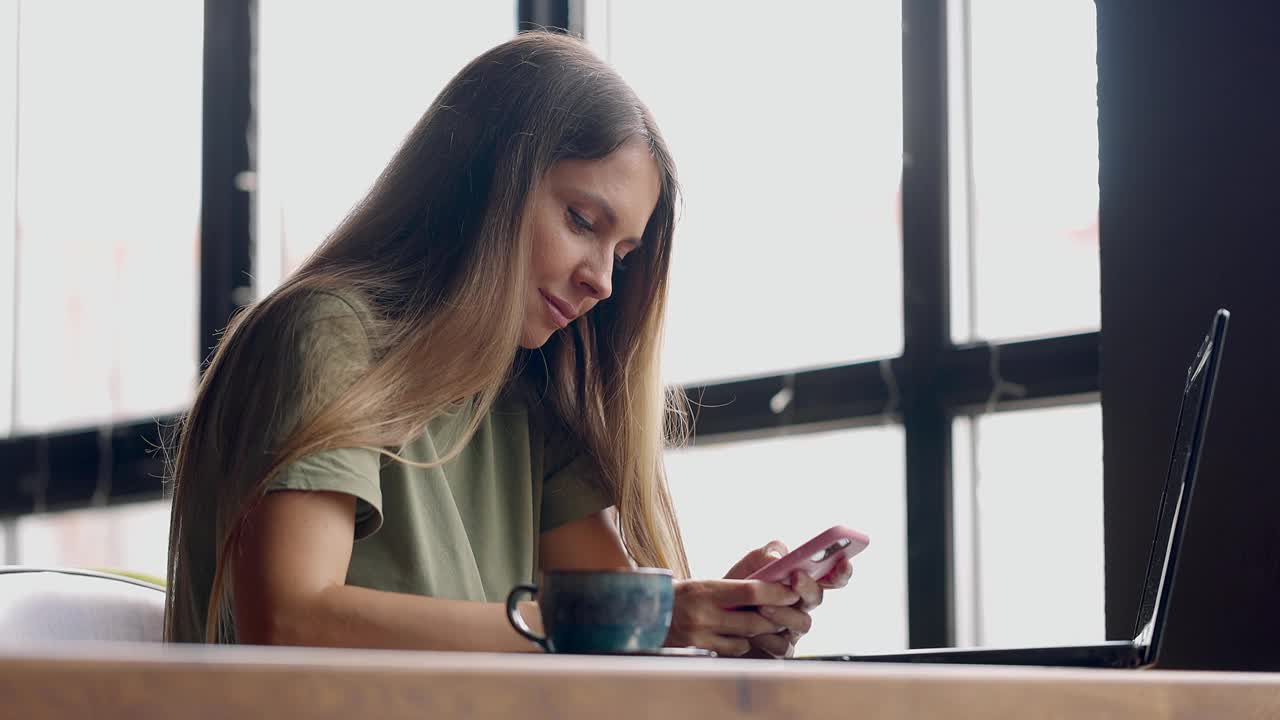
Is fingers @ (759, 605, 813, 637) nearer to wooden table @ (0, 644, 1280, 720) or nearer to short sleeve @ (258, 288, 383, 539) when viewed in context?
short sleeve @ (258, 288, 383, 539)

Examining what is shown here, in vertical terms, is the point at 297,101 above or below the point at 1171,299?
above

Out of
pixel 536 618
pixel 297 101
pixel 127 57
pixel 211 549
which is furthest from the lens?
pixel 127 57

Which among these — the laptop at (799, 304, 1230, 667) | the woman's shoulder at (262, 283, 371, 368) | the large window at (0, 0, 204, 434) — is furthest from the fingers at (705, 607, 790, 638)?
the large window at (0, 0, 204, 434)

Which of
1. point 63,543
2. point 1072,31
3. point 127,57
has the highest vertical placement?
point 127,57

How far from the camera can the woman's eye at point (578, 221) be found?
1.54m

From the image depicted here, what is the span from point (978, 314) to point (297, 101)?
1809 mm

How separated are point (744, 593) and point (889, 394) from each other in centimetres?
115

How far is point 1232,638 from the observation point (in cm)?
141

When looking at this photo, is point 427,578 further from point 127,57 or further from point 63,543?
point 127,57

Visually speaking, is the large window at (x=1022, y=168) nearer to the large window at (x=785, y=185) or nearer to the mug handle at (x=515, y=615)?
the large window at (x=785, y=185)

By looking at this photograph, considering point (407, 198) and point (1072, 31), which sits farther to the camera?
point (1072, 31)

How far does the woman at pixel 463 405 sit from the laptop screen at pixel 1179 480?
29cm

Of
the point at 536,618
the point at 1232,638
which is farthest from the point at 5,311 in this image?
the point at 1232,638

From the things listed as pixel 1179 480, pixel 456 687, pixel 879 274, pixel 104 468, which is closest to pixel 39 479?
pixel 104 468
